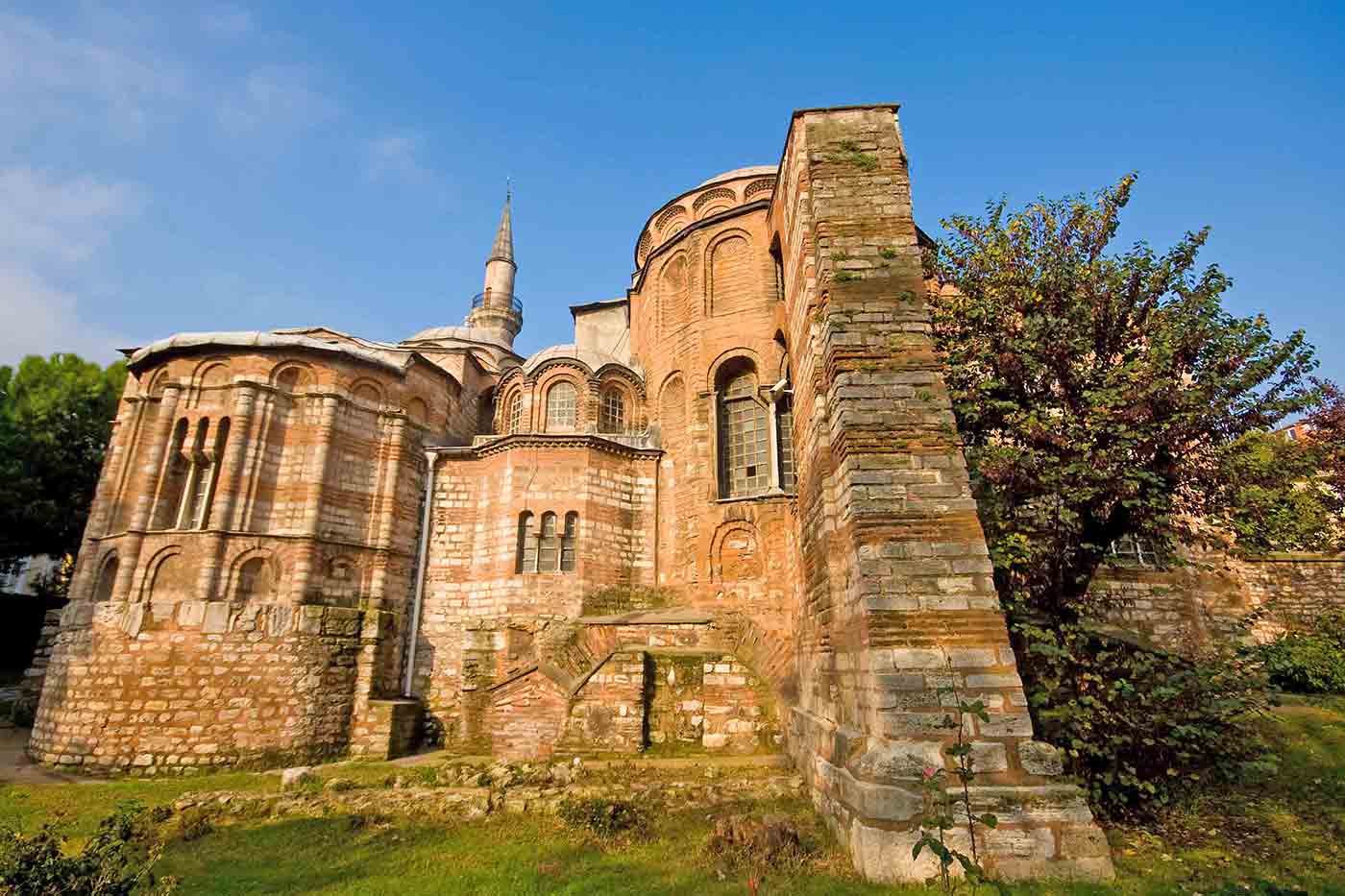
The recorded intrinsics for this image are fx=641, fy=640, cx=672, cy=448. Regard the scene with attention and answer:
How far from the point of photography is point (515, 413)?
17406mm

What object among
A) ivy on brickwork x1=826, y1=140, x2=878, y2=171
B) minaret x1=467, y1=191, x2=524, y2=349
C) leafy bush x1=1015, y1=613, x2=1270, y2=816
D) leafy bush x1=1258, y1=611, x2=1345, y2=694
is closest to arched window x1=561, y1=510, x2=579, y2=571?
ivy on brickwork x1=826, y1=140, x2=878, y2=171

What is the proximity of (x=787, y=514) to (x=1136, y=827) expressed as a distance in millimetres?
7795

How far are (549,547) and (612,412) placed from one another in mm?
4197

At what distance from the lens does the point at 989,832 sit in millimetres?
4770

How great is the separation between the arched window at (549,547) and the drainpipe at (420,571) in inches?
116

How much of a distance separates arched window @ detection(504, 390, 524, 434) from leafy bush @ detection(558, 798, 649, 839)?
11234 millimetres

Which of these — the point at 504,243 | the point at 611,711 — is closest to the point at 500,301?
the point at 504,243

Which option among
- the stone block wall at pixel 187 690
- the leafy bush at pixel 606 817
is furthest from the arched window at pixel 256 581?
the leafy bush at pixel 606 817

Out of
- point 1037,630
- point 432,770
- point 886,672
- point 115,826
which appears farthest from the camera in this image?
point 432,770

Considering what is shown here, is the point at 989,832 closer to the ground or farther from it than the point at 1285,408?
closer to the ground

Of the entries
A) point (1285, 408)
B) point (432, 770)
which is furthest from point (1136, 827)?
point (432, 770)

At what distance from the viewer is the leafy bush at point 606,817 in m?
6.73

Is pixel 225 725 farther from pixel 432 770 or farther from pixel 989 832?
pixel 989 832

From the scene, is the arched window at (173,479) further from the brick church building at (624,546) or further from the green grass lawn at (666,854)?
the green grass lawn at (666,854)
